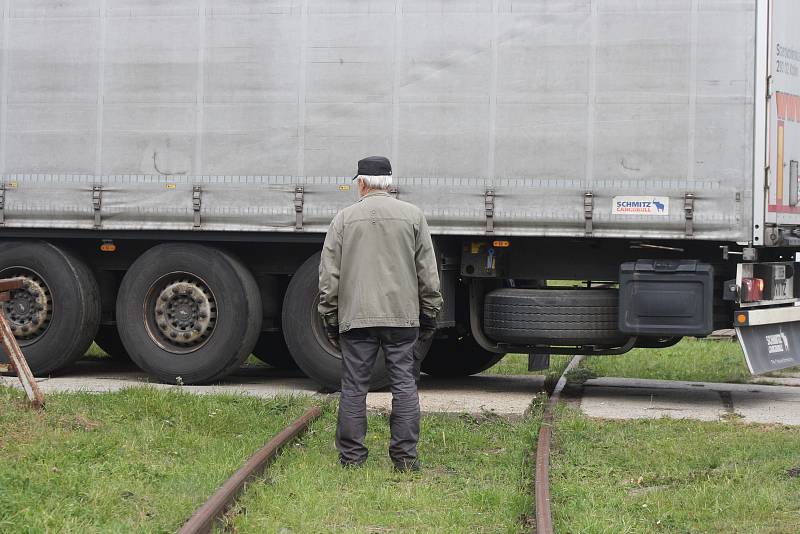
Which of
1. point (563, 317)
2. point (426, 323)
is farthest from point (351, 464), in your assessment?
point (563, 317)

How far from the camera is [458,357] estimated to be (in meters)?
13.3

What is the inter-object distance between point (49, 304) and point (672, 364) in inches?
261

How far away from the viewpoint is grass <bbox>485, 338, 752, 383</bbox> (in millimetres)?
13852

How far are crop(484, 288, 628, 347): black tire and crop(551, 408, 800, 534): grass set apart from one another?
1.33 metres

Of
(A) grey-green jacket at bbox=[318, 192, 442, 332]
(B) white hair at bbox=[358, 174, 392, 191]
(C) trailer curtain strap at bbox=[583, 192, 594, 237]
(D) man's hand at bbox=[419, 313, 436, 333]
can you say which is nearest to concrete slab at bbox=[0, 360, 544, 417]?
(C) trailer curtain strap at bbox=[583, 192, 594, 237]

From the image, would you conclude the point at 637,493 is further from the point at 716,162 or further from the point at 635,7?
the point at 635,7

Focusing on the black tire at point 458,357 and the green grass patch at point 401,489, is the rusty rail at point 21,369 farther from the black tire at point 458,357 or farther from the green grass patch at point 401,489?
the black tire at point 458,357

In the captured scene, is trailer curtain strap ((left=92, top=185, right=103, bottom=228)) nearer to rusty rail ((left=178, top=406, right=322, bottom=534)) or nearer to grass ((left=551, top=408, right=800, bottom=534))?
rusty rail ((left=178, top=406, right=322, bottom=534))

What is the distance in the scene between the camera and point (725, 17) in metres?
10.6

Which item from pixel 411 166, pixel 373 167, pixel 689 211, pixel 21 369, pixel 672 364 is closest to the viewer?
pixel 373 167

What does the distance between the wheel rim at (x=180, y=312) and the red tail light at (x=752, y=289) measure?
14.6 feet

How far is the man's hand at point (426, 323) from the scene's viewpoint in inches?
317

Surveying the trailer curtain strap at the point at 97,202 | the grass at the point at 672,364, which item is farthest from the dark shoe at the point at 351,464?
the grass at the point at 672,364

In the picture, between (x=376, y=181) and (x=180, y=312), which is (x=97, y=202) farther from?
(x=376, y=181)
